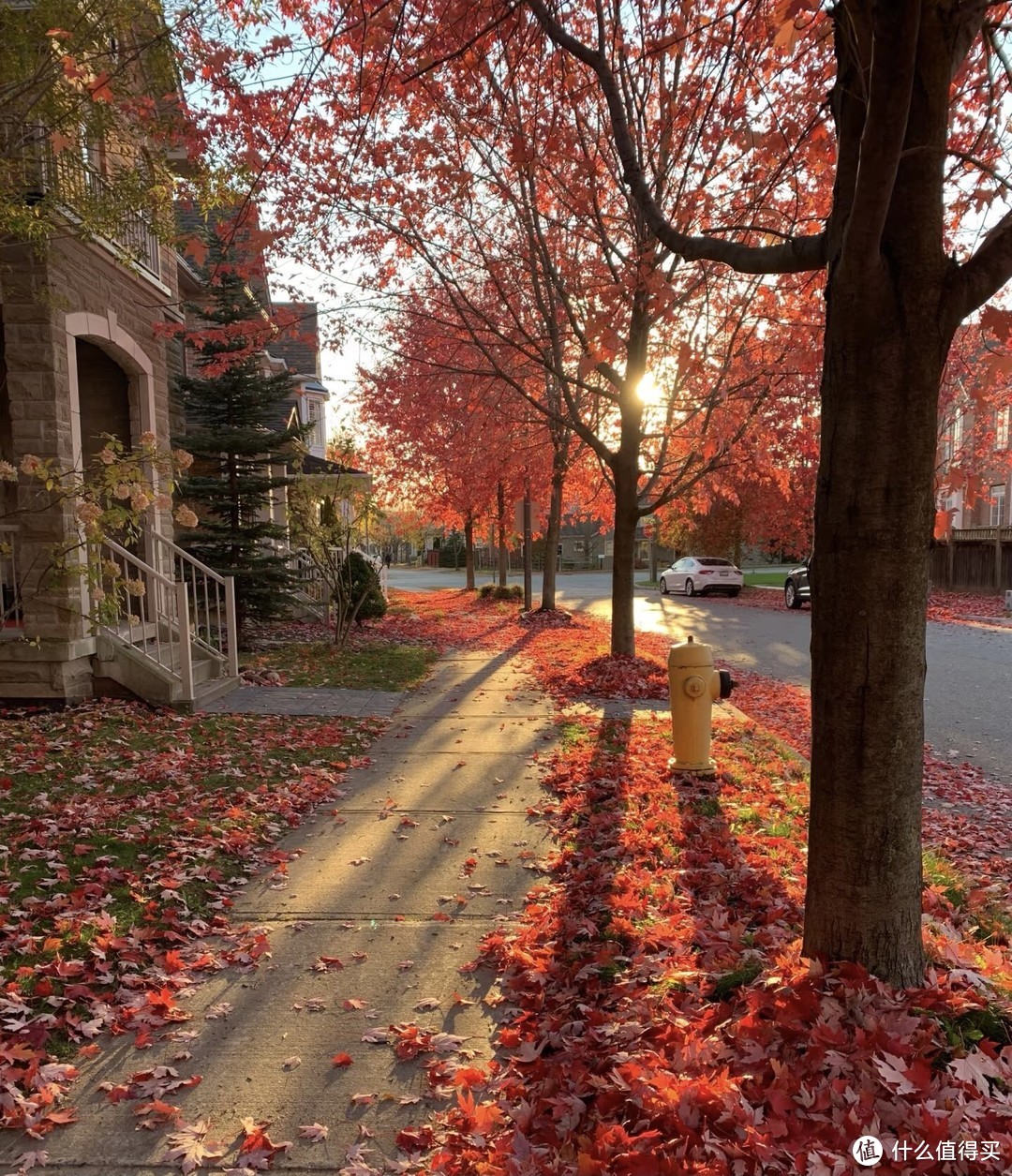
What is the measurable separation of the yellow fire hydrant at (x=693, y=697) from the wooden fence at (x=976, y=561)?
2006 cm

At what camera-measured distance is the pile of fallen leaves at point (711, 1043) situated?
2.13m

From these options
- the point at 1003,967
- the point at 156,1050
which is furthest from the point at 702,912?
the point at 156,1050

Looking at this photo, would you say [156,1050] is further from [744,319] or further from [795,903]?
[744,319]

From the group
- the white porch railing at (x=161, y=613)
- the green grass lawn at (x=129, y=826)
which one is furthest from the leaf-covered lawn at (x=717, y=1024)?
the white porch railing at (x=161, y=613)

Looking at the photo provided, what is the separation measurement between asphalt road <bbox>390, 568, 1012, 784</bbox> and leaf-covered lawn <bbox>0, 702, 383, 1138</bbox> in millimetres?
5764

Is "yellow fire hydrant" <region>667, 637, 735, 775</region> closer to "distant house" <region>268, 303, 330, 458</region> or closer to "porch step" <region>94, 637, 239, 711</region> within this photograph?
"porch step" <region>94, 637, 239, 711</region>

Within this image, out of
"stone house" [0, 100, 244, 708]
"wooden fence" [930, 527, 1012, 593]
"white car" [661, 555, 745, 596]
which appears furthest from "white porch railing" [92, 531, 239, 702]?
"white car" [661, 555, 745, 596]

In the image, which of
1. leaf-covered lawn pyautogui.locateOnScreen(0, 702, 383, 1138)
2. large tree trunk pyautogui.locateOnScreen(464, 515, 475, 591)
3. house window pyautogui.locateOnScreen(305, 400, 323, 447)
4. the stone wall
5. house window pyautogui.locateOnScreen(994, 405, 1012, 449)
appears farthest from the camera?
house window pyautogui.locateOnScreen(305, 400, 323, 447)

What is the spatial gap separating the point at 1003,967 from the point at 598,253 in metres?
8.82

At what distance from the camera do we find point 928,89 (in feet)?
8.46

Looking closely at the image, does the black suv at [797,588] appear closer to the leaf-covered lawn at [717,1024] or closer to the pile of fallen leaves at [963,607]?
the pile of fallen leaves at [963,607]

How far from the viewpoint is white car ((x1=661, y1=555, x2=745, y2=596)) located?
97.7 ft

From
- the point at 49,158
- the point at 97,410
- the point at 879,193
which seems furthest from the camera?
the point at 97,410

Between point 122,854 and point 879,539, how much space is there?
167 inches
